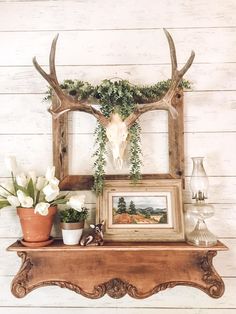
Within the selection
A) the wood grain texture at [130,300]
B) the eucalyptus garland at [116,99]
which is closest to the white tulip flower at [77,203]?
the eucalyptus garland at [116,99]

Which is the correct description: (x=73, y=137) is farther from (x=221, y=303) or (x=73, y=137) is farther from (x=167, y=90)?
(x=221, y=303)

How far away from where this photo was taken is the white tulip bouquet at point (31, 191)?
44.6 inches

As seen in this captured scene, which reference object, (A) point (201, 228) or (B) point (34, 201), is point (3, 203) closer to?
(B) point (34, 201)

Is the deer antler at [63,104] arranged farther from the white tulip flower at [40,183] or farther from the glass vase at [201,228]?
the glass vase at [201,228]

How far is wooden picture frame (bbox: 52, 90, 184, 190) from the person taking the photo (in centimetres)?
130

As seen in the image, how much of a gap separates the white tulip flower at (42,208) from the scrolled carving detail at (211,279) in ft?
1.97

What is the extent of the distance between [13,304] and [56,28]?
1143mm

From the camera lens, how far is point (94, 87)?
129cm

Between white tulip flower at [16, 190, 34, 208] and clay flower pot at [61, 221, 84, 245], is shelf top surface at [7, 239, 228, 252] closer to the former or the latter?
clay flower pot at [61, 221, 84, 245]

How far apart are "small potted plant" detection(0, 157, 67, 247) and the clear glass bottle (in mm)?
485

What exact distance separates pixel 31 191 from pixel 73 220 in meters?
0.19

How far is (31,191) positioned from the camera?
1.18 metres

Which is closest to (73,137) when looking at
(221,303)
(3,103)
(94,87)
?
(94,87)

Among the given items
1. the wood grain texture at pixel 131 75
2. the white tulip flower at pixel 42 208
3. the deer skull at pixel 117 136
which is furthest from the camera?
the wood grain texture at pixel 131 75
